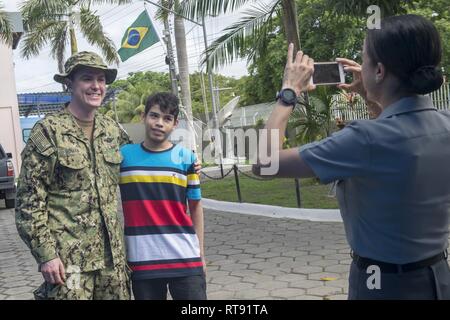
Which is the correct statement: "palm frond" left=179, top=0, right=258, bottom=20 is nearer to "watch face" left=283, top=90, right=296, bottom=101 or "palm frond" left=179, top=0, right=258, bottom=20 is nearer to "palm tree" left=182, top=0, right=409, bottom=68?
"palm tree" left=182, top=0, right=409, bottom=68

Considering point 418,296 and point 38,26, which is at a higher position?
point 38,26

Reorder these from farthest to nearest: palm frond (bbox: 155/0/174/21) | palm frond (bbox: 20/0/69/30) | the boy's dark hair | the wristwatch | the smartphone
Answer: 1. palm frond (bbox: 20/0/69/30)
2. palm frond (bbox: 155/0/174/21)
3. the boy's dark hair
4. the smartphone
5. the wristwatch

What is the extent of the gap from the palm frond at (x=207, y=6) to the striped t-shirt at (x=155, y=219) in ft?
23.2

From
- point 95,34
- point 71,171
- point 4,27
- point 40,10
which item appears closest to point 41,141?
point 71,171

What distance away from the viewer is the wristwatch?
6.07ft

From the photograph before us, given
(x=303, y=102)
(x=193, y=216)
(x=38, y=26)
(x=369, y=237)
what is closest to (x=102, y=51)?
(x=38, y=26)

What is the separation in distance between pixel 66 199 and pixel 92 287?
0.41 m

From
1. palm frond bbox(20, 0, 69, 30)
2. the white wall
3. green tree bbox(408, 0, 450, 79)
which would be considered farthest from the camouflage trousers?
green tree bbox(408, 0, 450, 79)

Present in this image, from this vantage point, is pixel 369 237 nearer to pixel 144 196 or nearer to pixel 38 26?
pixel 144 196

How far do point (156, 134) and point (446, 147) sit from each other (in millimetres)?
1560

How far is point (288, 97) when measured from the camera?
185 centimetres

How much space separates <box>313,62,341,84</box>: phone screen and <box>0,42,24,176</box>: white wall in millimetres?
21219

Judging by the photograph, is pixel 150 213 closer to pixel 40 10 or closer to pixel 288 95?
pixel 288 95
